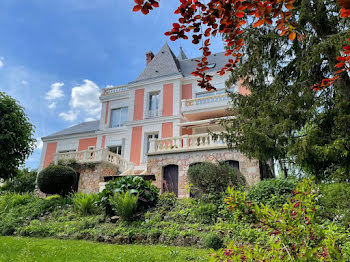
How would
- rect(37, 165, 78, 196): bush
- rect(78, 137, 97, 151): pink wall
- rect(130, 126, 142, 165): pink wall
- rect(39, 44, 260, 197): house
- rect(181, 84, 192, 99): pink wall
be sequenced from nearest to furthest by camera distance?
rect(37, 165, 78, 196): bush
rect(39, 44, 260, 197): house
rect(130, 126, 142, 165): pink wall
rect(181, 84, 192, 99): pink wall
rect(78, 137, 97, 151): pink wall

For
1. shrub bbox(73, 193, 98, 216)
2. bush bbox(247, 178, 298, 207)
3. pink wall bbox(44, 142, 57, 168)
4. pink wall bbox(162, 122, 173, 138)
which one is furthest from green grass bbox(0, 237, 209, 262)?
pink wall bbox(44, 142, 57, 168)

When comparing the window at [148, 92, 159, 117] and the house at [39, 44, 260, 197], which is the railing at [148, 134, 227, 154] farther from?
the window at [148, 92, 159, 117]

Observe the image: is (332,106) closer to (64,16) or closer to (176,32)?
(176,32)

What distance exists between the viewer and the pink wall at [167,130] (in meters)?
20.6

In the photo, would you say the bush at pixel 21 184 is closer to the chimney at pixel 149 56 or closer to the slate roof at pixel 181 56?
the chimney at pixel 149 56

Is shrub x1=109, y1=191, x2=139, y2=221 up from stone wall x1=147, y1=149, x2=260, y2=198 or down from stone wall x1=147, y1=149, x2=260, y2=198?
down

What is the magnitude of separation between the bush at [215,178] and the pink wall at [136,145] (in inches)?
438

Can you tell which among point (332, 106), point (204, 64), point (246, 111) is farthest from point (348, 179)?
point (204, 64)

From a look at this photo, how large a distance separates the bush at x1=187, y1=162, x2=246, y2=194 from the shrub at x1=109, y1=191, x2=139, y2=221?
2573mm

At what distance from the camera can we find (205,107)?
19.1 m

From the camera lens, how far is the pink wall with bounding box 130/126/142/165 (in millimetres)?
20984

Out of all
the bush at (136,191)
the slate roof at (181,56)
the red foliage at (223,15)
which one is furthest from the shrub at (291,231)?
the slate roof at (181,56)

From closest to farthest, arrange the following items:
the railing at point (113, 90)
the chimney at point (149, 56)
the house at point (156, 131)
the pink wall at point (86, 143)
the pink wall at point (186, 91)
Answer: the house at point (156, 131) → the pink wall at point (186, 91) → the pink wall at point (86, 143) → the railing at point (113, 90) → the chimney at point (149, 56)

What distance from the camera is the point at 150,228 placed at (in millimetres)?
8117
